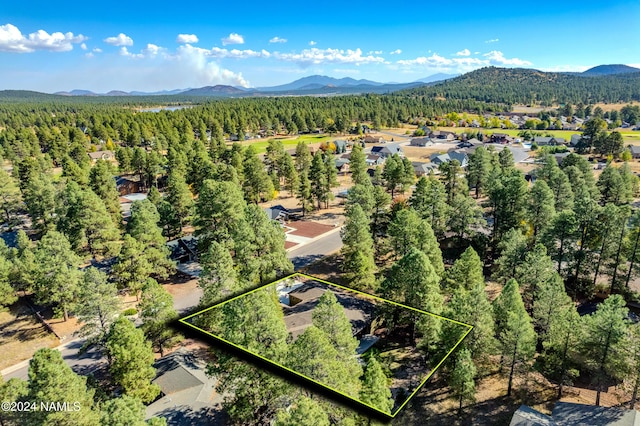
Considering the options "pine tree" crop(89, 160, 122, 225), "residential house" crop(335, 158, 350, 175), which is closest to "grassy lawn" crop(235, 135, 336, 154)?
"residential house" crop(335, 158, 350, 175)

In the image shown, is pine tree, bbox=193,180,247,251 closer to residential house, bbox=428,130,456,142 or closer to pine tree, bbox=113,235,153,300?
pine tree, bbox=113,235,153,300

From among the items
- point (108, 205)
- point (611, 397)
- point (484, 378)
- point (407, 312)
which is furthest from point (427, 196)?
point (108, 205)

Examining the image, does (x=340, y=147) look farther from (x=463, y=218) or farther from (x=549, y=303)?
(x=549, y=303)

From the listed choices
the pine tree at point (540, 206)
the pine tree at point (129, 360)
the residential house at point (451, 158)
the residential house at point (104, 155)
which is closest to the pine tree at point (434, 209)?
the pine tree at point (540, 206)

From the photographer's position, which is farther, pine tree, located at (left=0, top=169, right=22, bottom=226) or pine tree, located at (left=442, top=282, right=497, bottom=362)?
pine tree, located at (left=0, top=169, right=22, bottom=226)

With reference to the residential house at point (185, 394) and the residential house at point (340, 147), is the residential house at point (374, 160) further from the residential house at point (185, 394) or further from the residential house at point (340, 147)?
the residential house at point (185, 394)

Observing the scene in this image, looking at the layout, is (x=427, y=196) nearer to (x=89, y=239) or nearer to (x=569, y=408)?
(x=569, y=408)
